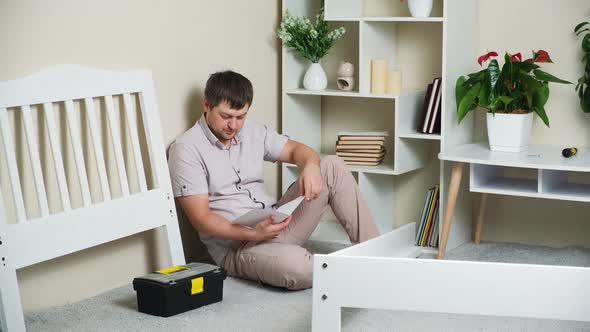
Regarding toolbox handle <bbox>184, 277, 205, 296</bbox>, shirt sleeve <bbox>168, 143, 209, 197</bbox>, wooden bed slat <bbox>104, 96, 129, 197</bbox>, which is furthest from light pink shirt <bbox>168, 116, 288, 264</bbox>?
toolbox handle <bbox>184, 277, 205, 296</bbox>

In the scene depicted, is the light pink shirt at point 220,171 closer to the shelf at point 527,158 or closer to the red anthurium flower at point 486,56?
the shelf at point 527,158

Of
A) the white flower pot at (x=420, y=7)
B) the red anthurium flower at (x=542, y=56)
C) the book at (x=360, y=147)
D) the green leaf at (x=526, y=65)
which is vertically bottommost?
the book at (x=360, y=147)

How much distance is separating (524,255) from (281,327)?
50.7 inches

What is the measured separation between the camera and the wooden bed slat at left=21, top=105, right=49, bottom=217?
98.8 inches

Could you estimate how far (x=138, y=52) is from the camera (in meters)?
2.98

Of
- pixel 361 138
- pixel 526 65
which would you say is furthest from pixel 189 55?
pixel 526 65

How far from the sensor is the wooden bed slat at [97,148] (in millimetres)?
2729

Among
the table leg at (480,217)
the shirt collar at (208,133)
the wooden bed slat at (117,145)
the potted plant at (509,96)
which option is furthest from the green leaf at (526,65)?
the wooden bed slat at (117,145)

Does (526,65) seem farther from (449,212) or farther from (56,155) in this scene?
(56,155)

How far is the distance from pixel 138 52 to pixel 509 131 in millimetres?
1438

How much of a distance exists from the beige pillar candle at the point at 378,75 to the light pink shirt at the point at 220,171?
596 mm

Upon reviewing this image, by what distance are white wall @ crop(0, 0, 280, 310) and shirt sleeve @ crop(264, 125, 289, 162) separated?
0.96 feet

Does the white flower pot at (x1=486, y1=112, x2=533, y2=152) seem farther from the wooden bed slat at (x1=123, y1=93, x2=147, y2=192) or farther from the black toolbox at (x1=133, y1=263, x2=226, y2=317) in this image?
the wooden bed slat at (x1=123, y1=93, x2=147, y2=192)

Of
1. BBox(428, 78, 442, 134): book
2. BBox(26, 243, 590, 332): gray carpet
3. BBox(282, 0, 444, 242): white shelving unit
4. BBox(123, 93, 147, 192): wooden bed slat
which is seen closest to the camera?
BBox(26, 243, 590, 332): gray carpet
